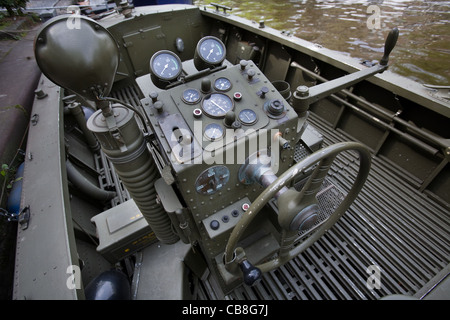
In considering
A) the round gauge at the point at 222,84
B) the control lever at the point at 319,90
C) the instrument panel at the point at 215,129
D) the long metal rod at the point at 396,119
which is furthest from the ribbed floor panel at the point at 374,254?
the round gauge at the point at 222,84

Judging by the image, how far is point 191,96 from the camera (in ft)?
6.22

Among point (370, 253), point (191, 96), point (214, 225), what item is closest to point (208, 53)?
point (191, 96)

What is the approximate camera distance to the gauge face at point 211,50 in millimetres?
2092

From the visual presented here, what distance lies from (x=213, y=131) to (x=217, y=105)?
0.25 m

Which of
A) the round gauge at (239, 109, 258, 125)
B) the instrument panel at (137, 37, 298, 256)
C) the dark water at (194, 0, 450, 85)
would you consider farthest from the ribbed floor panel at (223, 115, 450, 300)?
the dark water at (194, 0, 450, 85)

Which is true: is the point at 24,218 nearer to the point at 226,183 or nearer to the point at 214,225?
the point at 214,225

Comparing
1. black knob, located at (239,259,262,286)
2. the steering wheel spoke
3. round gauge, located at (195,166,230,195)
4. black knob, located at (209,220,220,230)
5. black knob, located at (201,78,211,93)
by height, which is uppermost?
black knob, located at (201,78,211,93)

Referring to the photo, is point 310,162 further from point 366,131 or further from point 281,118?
point 366,131

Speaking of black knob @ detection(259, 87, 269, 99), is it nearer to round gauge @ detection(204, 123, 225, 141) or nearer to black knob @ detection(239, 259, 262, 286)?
round gauge @ detection(204, 123, 225, 141)

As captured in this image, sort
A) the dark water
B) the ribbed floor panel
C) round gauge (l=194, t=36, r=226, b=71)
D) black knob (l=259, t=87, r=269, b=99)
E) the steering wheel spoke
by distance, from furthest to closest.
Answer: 1. the dark water
2. the ribbed floor panel
3. round gauge (l=194, t=36, r=226, b=71)
4. black knob (l=259, t=87, r=269, b=99)
5. the steering wheel spoke

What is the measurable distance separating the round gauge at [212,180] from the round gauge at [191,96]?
0.55m

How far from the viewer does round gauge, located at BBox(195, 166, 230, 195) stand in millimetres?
1727

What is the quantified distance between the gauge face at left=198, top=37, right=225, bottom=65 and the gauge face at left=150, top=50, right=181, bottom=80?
0.79 feet

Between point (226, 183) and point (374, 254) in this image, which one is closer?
point (226, 183)
